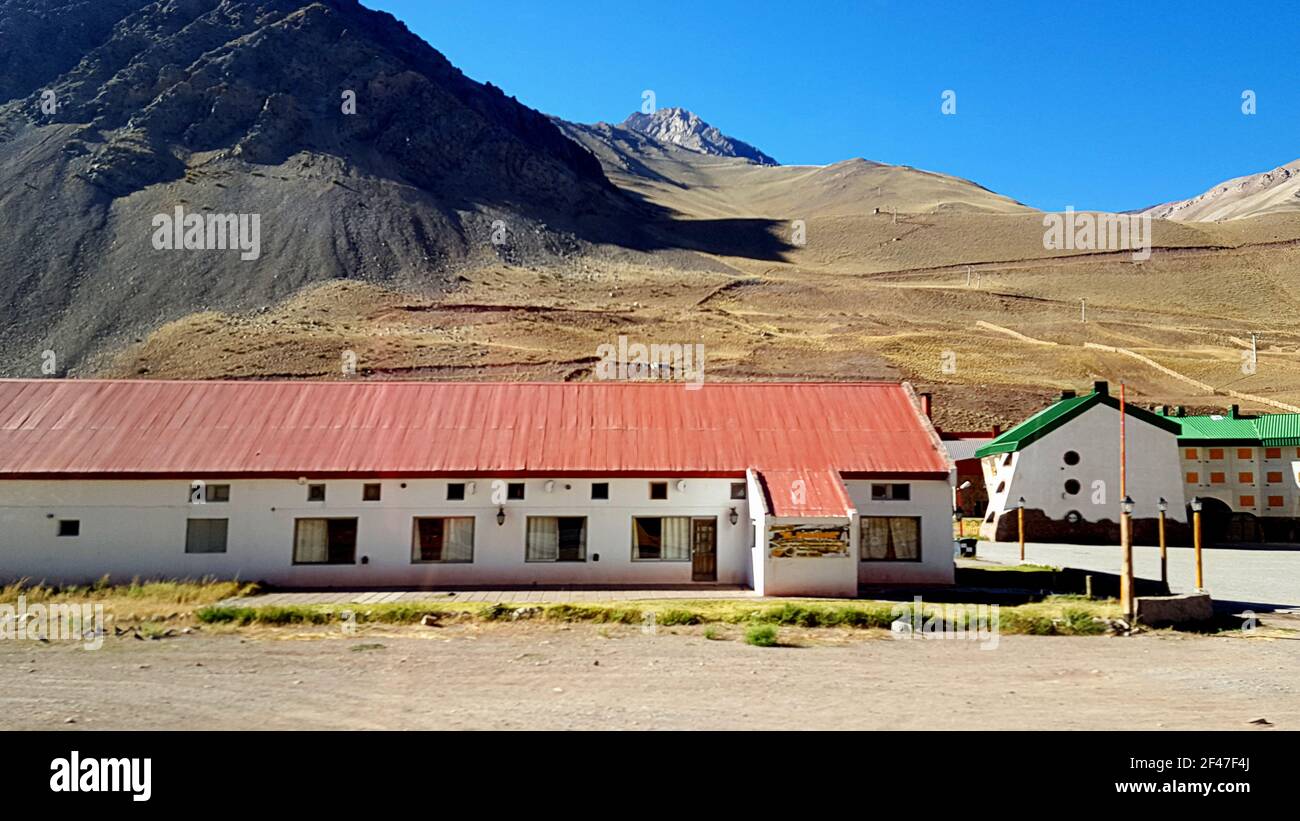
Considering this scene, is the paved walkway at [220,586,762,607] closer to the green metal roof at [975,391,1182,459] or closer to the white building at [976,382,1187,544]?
the green metal roof at [975,391,1182,459]

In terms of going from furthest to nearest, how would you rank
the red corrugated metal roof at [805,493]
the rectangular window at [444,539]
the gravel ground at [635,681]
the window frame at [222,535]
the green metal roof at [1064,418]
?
1. the green metal roof at [1064,418]
2. the rectangular window at [444,539]
3. the window frame at [222,535]
4. the red corrugated metal roof at [805,493]
5. the gravel ground at [635,681]

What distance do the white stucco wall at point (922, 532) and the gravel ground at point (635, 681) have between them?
21.7 ft

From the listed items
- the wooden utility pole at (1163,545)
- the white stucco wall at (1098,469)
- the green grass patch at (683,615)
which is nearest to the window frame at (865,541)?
the green grass patch at (683,615)

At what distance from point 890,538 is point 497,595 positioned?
1027 centimetres

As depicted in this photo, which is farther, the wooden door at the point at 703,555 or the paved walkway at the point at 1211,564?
the paved walkway at the point at 1211,564

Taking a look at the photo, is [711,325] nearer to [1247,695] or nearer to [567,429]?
[567,429]

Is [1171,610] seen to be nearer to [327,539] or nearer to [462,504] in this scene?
[462,504]

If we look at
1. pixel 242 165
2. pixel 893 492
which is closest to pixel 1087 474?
pixel 893 492

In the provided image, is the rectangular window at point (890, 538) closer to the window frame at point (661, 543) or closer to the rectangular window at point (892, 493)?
the rectangular window at point (892, 493)

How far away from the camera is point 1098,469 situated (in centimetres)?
3791

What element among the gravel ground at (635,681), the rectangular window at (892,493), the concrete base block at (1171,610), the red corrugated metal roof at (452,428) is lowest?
the gravel ground at (635,681)

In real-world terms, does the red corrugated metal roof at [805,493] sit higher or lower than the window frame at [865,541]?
higher

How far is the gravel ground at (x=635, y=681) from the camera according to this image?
34.8ft
